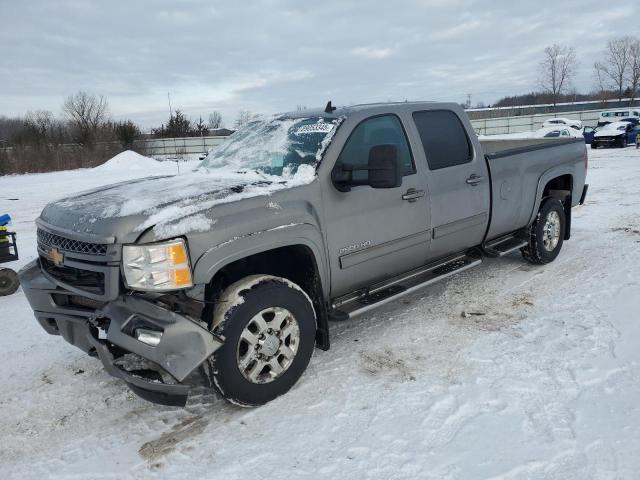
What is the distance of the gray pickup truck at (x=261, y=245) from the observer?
2854 mm

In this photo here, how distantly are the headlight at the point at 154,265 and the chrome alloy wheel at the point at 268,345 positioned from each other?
57 centimetres

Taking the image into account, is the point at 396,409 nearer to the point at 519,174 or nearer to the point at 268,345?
the point at 268,345

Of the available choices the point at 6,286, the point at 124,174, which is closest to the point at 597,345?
the point at 6,286

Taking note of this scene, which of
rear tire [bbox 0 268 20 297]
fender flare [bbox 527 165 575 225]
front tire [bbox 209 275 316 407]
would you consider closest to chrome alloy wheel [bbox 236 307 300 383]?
front tire [bbox 209 275 316 407]

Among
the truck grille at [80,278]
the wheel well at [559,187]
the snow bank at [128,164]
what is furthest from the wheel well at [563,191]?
the snow bank at [128,164]

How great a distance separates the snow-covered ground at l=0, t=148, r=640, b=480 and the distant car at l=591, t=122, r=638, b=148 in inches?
954

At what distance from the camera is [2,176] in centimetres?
2505

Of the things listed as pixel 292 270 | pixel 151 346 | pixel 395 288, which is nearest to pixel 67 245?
pixel 151 346

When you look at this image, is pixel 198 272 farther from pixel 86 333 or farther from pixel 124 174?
pixel 124 174

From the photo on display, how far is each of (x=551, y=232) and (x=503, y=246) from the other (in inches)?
36.4

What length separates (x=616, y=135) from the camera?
25.4 metres

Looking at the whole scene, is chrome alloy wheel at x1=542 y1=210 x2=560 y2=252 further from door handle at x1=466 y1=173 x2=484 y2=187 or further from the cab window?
the cab window

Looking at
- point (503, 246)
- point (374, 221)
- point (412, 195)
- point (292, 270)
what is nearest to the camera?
point (292, 270)

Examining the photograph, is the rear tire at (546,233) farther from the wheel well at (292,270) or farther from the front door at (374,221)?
the wheel well at (292,270)
